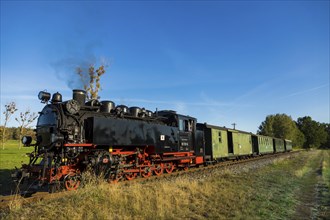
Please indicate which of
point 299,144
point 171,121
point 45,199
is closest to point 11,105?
point 171,121

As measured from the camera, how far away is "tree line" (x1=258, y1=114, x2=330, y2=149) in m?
76.7

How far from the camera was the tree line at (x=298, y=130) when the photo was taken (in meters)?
76.7

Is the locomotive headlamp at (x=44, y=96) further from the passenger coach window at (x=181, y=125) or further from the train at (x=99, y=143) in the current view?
the passenger coach window at (x=181, y=125)

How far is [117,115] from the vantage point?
1062cm

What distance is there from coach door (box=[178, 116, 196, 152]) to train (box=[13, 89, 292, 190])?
57 millimetres

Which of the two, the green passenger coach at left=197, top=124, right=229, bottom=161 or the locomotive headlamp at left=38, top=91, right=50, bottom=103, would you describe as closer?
the locomotive headlamp at left=38, top=91, right=50, bottom=103

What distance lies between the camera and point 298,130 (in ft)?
298

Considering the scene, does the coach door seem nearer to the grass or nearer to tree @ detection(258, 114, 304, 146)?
the grass

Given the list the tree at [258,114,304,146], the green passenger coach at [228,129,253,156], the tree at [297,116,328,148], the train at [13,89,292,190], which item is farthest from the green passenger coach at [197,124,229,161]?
the tree at [297,116,328,148]

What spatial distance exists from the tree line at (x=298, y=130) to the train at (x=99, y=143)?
70.4m

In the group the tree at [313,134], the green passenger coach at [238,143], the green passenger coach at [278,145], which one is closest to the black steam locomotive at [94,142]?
the green passenger coach at [238,143]

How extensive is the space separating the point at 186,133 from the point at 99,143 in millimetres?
6612

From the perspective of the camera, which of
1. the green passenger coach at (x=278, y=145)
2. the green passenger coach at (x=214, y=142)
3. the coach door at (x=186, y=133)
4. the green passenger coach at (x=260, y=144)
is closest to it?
the coach door at (x=186, y=133)

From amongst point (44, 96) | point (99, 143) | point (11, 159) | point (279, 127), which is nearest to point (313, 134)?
point (279, 127)
